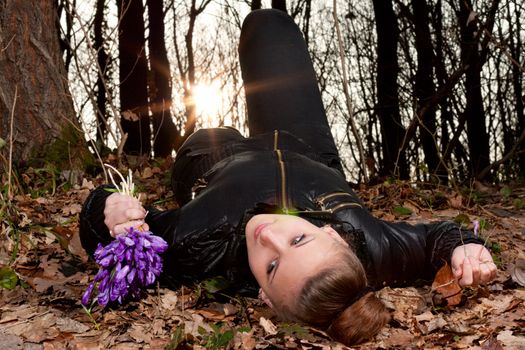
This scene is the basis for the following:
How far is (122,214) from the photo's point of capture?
8.53ft

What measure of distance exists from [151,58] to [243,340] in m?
9.55

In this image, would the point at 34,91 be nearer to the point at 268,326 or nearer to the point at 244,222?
the point at 244,222

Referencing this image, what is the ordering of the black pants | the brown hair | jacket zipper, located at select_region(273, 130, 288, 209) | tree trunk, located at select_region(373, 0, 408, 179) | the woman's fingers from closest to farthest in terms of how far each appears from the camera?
the brown hair, the woman's fingers, jacket zipper, located at select_region(273, 130, 288, 209), the black pants, tree trunk, located at select_region(373, 0, 408, 179)

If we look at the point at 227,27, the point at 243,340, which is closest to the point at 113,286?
the point at 243,340

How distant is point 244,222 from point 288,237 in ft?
1.23

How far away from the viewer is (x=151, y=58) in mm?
11047

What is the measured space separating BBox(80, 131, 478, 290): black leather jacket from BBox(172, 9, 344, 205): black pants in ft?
2.63

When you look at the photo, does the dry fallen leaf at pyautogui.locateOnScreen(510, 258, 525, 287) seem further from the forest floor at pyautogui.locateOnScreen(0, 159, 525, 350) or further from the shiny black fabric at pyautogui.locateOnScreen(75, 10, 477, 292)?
the shiny black fabric at pyautogui.locateOnScreen(75, 10, 477, 292)

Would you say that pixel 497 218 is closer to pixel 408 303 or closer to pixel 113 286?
pixel 408 303

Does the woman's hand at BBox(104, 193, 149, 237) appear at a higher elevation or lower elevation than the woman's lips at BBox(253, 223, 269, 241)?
higher

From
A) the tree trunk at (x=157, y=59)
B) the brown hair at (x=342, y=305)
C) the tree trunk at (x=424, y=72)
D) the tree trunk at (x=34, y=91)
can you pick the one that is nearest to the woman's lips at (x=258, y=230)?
the brown hair at (x=342, y=305)

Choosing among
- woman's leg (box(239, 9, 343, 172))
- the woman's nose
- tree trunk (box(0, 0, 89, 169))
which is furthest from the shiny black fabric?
tree trunk (box(0, 0, 89, 169))

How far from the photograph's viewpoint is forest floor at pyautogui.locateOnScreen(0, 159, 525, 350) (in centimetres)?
229

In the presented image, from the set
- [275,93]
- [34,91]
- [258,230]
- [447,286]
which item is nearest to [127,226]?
[258,230]
